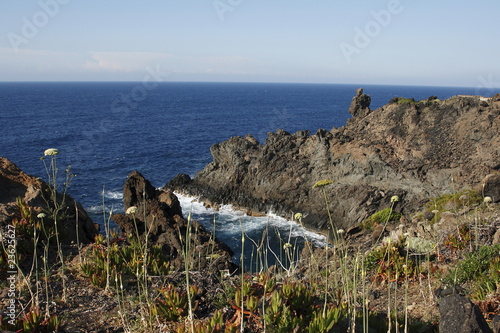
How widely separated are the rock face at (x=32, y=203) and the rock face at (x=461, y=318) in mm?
9413

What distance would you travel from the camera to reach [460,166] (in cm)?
3578

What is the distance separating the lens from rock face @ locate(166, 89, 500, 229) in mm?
35938

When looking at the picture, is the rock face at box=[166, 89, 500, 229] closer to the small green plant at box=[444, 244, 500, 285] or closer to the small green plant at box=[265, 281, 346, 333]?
the small green plant at box=[444, 244, 500, 285]

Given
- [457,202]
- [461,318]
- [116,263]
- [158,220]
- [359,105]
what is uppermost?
[359,105]

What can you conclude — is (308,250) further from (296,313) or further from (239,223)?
(239,223)

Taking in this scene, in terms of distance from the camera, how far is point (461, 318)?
598 cm

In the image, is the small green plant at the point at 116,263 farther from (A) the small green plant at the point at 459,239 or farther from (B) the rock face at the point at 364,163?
(B) the rock face at the point at 364,163

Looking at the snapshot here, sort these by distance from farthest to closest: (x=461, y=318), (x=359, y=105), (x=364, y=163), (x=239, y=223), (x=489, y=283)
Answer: (x=359, y=105)
(x=364, y=163)
(x=239, y=223)
(x=489, y=283)
(x=461, y=318)

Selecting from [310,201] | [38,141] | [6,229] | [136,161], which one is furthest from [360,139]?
[38,141]

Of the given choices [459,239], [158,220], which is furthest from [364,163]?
[459,239]

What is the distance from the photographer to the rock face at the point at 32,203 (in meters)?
11.6

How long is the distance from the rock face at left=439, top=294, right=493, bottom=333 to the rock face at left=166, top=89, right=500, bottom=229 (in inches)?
1139

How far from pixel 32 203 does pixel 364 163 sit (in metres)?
31.3

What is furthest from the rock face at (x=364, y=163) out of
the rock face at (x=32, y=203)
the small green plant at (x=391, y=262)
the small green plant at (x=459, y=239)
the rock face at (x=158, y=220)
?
the rock face at (x=32, y=203)
